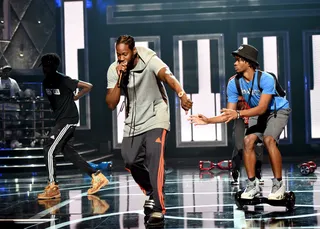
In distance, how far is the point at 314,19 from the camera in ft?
46.1

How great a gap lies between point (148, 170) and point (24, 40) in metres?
10.5

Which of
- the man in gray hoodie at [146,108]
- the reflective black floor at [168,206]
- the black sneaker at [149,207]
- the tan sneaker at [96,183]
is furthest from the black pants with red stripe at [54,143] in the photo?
the man in gray hoodie at [146,108]

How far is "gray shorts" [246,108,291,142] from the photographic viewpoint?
217 inches

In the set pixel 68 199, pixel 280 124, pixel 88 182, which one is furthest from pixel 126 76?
pixel 88 182

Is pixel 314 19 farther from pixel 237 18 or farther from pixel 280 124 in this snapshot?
pixel 280 124

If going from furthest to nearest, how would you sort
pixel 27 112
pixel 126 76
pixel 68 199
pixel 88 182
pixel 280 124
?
pixel 27 112, pixel 88 182, pixel 68 199, pixel 280 124, pixel 126 76

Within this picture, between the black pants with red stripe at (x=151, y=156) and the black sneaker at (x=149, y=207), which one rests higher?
the black pants with red stripe at (x=151, y=156)

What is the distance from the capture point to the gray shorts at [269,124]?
5519mm

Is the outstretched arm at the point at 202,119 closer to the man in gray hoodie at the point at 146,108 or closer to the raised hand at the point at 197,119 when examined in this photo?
the raised hand at the point at 197,119

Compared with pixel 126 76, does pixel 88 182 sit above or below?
below

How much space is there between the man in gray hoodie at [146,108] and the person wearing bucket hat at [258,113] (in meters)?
0.98

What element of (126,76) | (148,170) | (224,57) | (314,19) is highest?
(314,19)

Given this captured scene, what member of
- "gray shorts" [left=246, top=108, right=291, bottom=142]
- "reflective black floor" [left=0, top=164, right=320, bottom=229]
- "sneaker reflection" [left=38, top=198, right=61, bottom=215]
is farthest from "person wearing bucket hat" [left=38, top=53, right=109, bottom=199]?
"gray shorts" [left=246, top=108, right=291, bottom=142]

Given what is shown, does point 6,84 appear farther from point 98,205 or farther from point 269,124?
point 269,124
